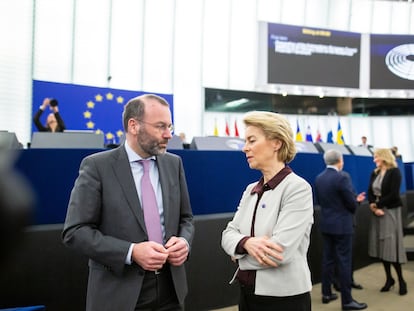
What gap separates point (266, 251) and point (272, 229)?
0.13 metres

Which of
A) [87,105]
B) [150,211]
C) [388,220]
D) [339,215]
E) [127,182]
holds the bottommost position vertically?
[388,220]

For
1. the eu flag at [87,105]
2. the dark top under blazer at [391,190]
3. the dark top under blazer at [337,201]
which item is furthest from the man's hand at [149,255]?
the eu flag at [87,105]

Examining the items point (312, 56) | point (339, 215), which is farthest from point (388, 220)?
point (312, 56)

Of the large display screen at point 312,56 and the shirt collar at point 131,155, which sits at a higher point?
the large display screen at point 312,56

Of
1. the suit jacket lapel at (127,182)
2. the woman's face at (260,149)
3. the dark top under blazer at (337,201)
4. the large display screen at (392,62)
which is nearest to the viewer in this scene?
the suit jacket lapel at (127,182)

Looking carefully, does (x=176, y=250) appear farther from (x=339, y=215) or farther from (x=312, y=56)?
(x=312, y=56)

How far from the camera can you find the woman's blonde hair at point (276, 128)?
65.4 inches

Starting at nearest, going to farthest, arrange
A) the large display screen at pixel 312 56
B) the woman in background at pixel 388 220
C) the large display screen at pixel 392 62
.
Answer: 1. the woman in background at pixel 388 220
2. the large display screen at pixel 312 56
3. the large display screen at pixel 392 62

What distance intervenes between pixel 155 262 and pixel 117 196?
0.32m

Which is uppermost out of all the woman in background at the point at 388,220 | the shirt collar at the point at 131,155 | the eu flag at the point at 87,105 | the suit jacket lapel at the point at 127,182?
the eu flag at the point at 87,105

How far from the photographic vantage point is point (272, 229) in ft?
5.15

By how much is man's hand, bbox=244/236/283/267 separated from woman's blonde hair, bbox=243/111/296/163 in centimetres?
41

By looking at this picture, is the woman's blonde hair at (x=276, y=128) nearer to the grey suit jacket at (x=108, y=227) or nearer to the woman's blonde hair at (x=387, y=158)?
the grey suit jacket at (x=108, y=227)

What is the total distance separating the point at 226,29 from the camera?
12312 millimetres
